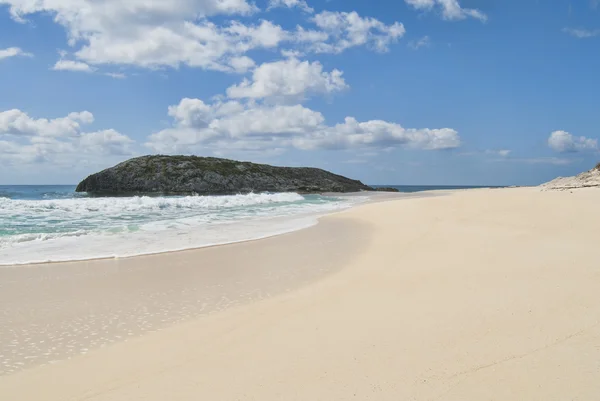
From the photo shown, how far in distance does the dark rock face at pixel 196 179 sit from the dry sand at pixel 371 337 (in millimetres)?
39283

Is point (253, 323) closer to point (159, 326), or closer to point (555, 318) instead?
point (159, 326)

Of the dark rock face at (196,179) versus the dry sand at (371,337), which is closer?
the dry sand at (371,337)

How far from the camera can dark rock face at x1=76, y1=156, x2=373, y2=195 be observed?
4603cm

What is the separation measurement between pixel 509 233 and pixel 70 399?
883 centimetres

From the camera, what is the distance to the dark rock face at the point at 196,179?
46031 millimetres

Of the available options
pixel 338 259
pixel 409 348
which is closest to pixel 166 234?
pixel 338 259

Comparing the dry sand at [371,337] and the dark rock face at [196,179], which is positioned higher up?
the dark rock face at [196,179]

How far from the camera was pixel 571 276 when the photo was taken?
521 centimetres

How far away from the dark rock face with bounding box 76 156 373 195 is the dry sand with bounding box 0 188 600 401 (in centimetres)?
3928

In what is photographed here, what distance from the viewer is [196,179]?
155 feet

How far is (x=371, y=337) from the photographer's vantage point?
3615 millimetres

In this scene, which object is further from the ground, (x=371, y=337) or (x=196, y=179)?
(x=196, y=179)

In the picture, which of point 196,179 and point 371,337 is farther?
point 196,179

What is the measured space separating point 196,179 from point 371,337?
149 ft
